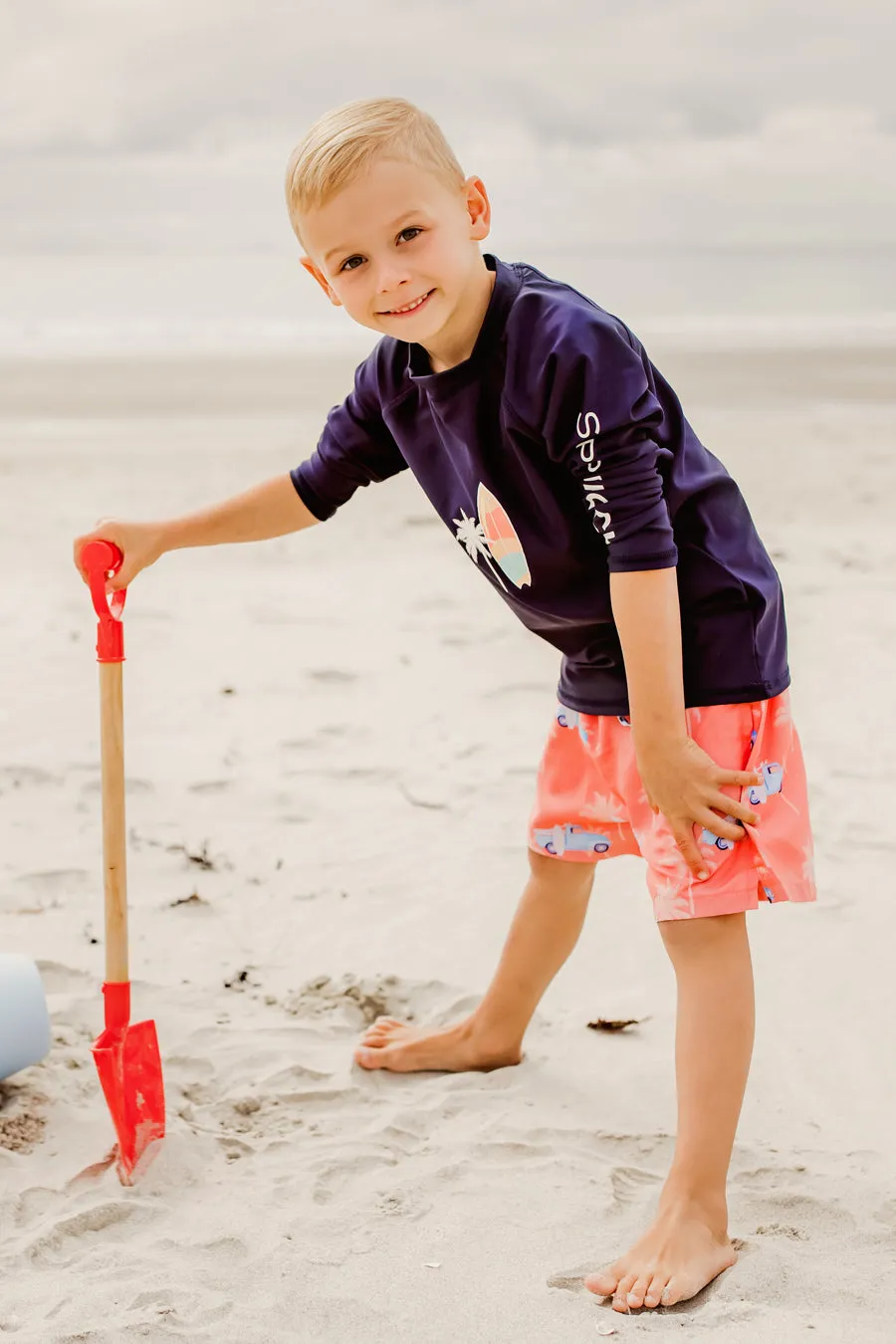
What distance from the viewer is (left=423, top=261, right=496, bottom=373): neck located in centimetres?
172

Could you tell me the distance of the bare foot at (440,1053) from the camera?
7.38 feet

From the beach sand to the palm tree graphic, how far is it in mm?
844

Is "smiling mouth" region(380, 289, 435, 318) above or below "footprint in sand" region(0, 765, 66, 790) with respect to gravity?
above

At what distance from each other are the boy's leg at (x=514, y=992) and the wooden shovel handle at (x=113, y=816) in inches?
18.5

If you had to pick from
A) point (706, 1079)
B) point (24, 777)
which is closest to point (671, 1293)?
point (706, 1079)

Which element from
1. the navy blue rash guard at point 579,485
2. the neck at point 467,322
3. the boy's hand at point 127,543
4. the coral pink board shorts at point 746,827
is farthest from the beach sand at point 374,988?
the neck at point 467,322

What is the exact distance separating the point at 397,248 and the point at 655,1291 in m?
1.27

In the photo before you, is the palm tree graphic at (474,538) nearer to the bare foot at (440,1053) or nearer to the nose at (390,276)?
the nose at (390,276)

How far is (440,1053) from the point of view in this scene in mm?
2270

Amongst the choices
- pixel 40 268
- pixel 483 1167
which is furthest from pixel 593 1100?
pixel 40 268

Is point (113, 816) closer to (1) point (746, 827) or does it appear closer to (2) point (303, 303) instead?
(1) point (746, 827)

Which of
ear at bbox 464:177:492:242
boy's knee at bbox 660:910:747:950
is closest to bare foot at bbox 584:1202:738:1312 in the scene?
boy's knee at bbox 660:910:747:950

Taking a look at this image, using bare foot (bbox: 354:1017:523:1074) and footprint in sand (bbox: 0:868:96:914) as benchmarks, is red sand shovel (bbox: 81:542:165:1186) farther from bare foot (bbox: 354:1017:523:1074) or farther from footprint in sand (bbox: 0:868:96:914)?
footprint in sand (bbox: 0:868:96:914)

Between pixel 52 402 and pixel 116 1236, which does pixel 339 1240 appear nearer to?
pixel 116 1236
